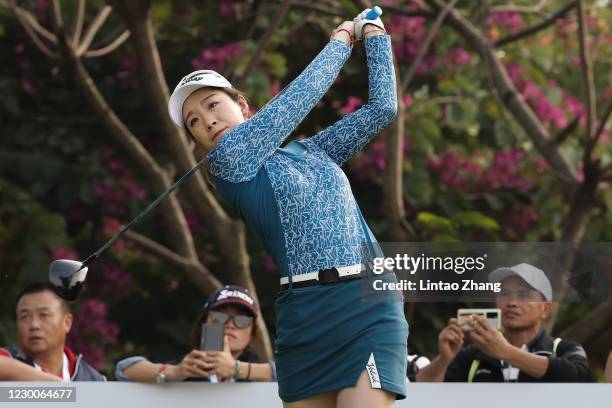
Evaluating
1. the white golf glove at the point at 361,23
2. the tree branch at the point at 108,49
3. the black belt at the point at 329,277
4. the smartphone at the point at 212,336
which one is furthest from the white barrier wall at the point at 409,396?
the tree branch at the point at 108,49

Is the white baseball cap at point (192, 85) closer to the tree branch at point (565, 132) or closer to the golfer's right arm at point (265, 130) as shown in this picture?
the golfer's right arm at point (265, 130)

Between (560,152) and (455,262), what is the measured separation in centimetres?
377

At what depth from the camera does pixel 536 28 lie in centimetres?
821

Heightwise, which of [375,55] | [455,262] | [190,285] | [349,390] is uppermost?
[190,285]

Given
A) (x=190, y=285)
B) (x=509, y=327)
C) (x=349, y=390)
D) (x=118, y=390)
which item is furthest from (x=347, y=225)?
(x=190, y=285)

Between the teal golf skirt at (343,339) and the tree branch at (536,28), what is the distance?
16.3ft

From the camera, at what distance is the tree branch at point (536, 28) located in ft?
26.8

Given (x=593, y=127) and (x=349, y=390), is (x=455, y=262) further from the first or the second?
(x=593, y=127)

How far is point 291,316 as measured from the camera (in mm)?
3529

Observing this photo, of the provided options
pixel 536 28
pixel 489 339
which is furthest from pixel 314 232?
pixel 536 28

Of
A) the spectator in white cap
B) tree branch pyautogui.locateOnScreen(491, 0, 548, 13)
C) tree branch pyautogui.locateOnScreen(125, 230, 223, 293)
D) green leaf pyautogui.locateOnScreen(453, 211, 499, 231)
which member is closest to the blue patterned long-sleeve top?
the spectator in white cap

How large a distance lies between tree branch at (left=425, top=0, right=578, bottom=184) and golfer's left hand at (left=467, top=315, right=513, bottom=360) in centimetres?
265

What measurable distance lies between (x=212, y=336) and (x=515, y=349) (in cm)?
122

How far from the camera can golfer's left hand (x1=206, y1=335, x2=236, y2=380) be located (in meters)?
5.35
